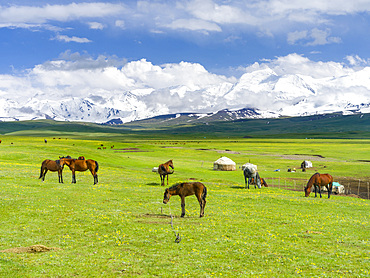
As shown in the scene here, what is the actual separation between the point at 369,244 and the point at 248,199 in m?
17.2

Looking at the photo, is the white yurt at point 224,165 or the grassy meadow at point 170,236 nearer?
the grassy meadow at point 170,236

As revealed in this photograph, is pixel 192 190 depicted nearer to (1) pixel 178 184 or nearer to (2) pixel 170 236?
(1) pixel 178 184

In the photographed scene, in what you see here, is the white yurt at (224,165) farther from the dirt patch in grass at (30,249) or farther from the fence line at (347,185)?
the dirt patch in grass at (30,249)

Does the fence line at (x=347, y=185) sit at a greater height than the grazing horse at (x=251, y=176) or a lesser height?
lesser

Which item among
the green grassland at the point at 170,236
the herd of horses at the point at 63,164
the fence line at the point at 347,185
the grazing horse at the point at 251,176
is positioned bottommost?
the fence line at the point at 347,185

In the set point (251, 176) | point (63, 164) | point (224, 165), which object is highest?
point (63, 164)

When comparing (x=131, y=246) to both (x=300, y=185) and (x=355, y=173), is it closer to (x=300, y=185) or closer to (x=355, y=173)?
(x=300, y=185)

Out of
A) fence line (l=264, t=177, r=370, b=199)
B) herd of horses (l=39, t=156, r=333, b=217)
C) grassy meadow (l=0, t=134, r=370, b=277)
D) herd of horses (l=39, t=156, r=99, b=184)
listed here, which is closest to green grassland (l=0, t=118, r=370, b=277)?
grassy meadow (l=0, t=134, r=370, b=277)

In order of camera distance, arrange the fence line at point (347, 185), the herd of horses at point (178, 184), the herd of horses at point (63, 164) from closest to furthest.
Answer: the herd of horses at point (178, 184) < the herd of horses at point (63, 164) < the fence line at point (347, 185)

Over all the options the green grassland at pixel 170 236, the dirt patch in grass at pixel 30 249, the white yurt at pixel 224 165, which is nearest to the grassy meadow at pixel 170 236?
the green grassland at pixel 170 236

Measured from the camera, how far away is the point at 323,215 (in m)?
30.5

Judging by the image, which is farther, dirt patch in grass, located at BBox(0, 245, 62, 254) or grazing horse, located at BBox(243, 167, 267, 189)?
grazing horse, located at BBox(243, 167, 267, 189)

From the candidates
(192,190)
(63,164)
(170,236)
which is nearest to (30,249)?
(170,236)

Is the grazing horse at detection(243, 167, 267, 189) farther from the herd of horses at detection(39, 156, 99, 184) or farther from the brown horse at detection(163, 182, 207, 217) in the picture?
the brown horse at detection(163, 182, 207, 217)
